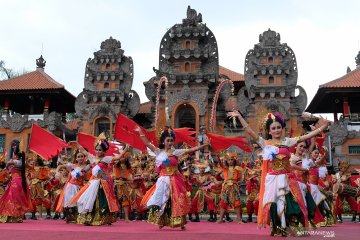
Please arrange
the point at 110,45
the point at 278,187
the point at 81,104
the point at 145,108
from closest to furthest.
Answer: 1. the point at 278,187
2. the point at 81,104
3. the point at 110,45
4. the point at 145,108

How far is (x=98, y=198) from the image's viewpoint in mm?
8891

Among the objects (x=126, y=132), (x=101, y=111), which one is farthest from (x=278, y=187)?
(x=101, y=111)

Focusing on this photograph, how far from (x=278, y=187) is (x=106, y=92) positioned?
75.4 feet

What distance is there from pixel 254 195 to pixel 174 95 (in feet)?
52.1

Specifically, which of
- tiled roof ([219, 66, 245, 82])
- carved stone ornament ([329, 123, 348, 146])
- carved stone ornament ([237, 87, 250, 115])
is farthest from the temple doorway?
carved stone ornament ([329, 123, 348, 146])

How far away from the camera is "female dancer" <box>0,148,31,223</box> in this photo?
31.8 feet

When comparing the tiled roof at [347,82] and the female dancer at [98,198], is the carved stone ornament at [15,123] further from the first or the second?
the female dancer at [98,198]

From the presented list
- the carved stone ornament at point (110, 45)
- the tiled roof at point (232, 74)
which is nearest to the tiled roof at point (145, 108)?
the carved stone ornament at point (110, 45)

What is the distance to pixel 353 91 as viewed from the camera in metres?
26.5

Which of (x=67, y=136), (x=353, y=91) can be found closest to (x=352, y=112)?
(x=353, y=91)

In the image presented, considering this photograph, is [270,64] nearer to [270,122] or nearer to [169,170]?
[169,170]

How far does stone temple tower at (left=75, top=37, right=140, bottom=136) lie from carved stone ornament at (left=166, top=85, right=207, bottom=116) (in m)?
2.86

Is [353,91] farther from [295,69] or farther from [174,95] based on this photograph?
[174,95]

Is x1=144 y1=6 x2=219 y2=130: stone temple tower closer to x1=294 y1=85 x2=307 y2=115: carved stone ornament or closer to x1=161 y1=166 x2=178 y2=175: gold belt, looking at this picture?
x1=294 y1=85 x2=307 y2=115: carved stone ornament
